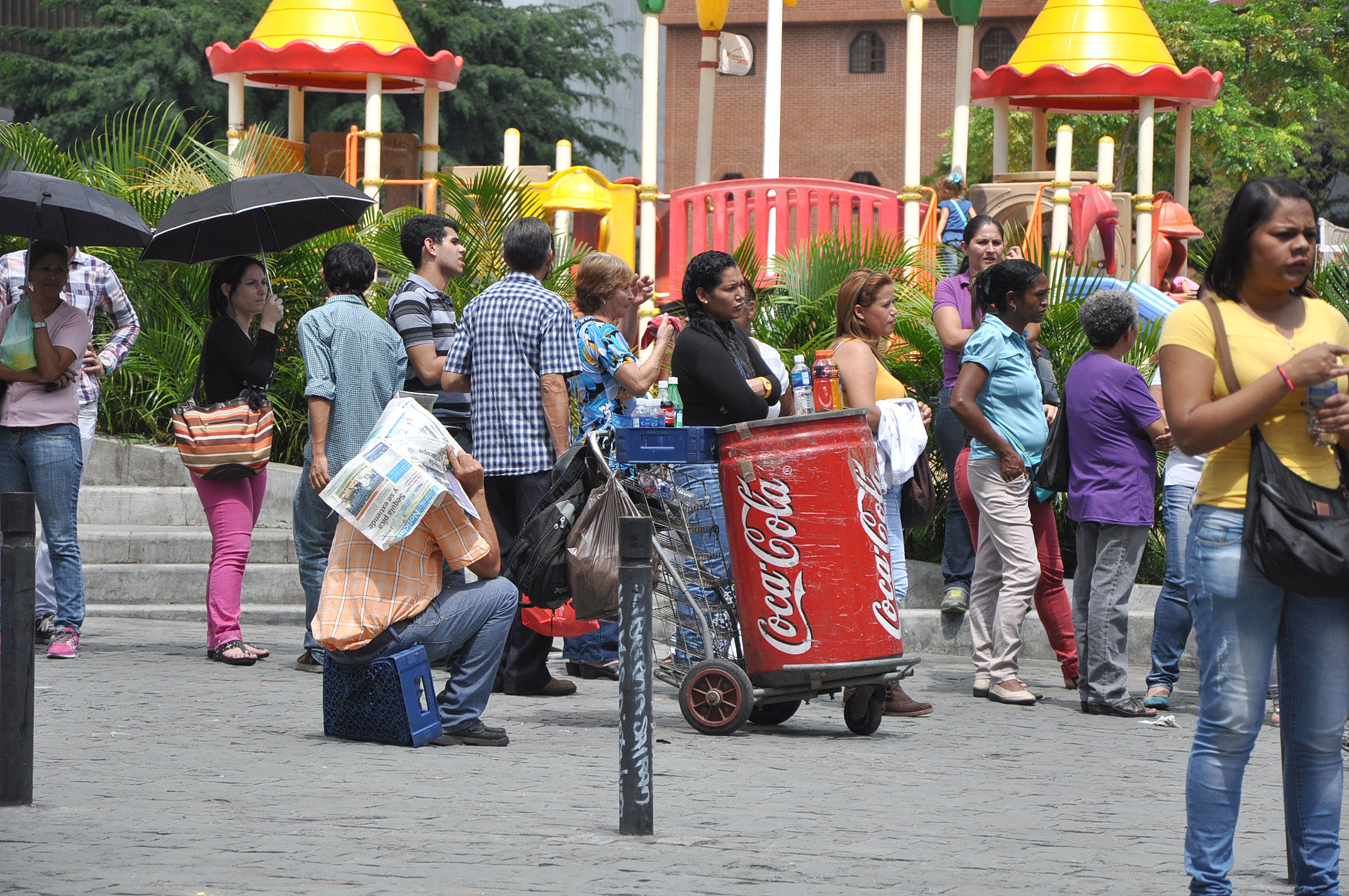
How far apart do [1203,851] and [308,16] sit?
646 inches

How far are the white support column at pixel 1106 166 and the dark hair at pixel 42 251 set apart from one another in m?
11.0

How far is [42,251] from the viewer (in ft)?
26.4

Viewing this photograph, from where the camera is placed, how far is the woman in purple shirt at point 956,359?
927 cm

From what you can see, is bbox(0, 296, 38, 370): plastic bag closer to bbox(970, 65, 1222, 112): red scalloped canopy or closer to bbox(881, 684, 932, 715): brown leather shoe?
bbox(881, 684, 932, 715): brown leather shoe

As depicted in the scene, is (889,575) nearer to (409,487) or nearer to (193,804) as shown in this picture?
(409,487)

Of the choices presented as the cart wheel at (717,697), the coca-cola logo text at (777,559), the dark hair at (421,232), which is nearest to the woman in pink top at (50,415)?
the dark hair at (421,232)

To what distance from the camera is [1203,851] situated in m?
4.16

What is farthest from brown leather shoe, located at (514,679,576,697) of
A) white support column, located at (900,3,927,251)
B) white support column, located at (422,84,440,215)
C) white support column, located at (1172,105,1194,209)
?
white support column, located at (1172,105,1194,209)

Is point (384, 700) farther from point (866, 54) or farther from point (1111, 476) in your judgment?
point (866, 54)

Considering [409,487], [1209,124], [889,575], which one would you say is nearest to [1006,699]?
[889,575]

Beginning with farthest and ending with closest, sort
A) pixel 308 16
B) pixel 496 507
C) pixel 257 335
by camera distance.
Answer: pixel 308 16
pixel 257 335
pixel 496 507

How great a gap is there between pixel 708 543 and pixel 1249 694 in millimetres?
2930

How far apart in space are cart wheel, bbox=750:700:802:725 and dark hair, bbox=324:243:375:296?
2839mm

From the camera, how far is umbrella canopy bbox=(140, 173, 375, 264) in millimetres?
8375
